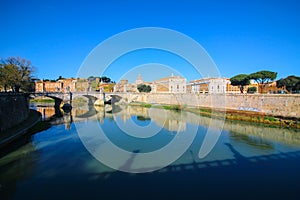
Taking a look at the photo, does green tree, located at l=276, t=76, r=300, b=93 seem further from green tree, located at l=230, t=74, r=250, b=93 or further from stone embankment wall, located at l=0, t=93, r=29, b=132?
stone embankment wall, located at l=0, t=93, r=29, b=132

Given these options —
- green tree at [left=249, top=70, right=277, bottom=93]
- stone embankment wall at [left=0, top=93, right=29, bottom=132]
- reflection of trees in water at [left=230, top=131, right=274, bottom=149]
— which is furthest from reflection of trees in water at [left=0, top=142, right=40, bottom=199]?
green tree at [left=249, top=70, right=277, bottom=93]

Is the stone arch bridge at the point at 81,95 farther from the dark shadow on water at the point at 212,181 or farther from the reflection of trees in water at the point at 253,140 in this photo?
the reflection of trees in water at the point at 253,140

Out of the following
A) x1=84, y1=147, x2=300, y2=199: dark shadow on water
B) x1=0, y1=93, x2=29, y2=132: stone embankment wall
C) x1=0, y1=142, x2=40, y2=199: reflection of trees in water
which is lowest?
x1=84, y1=147, x2=300, y2=199: dark shadow on water

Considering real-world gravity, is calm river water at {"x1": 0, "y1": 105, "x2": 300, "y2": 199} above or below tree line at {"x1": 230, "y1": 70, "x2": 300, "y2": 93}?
below

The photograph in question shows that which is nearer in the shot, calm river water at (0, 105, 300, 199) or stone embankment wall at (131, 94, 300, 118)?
calm river water at (0, 105, 300, 199)

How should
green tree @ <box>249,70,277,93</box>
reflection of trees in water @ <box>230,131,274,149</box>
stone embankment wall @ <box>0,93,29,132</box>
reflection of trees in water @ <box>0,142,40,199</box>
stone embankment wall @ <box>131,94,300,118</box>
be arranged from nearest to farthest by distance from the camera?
reflection of trees in water @ <box>0,142,40,199</box>
reflection of trees in water @ <box>230,131,274,149</box>
stone embankment wall @ <box>0,93,29,132</box>
stone embankment wall @ <box>131,94,300,118</box>
green tree @ <box>249,70,277,93</box>

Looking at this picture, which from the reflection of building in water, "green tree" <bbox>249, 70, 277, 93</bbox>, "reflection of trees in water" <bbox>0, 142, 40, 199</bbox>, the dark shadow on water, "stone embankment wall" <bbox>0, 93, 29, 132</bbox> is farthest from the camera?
"green tree" <bbox>249, 70, 277, 93</bbox>

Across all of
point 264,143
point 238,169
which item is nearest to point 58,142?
point 238,169

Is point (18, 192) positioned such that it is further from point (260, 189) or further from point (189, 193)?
point (260, 189)

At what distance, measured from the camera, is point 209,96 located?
21.7 metres

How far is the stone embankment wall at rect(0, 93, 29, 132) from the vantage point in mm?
8709

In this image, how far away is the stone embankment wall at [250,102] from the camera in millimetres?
13016

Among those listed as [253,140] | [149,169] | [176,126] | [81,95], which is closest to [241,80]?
[176,126]

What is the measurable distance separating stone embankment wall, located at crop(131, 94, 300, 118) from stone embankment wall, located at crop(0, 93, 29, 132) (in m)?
16.1
